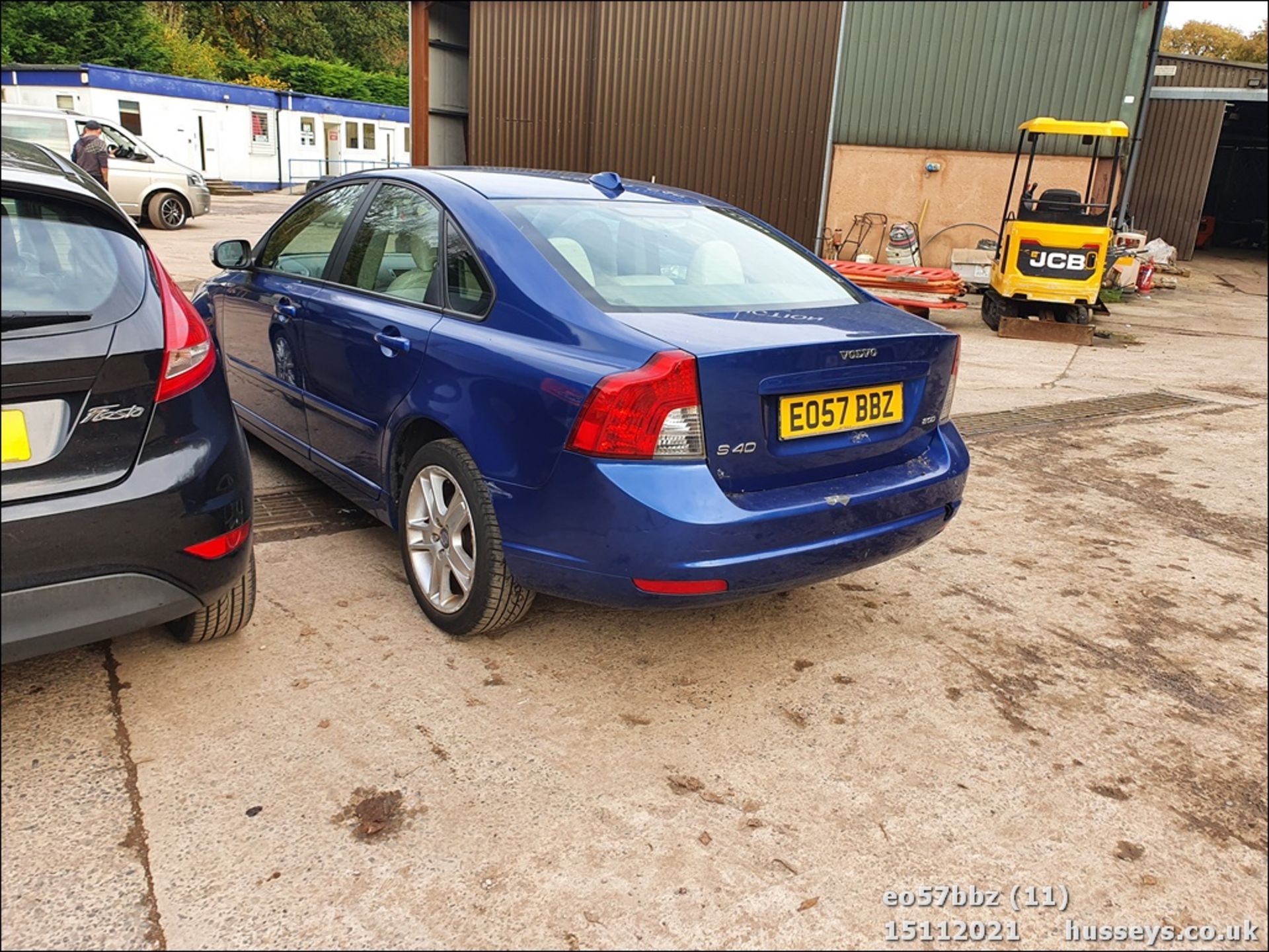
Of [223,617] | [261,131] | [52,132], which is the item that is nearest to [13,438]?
[223,617]

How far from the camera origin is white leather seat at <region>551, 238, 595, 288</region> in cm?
306

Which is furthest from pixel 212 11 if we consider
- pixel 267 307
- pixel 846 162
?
pixel 267 307

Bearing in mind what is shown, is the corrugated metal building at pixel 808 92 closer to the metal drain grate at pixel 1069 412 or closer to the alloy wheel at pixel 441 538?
the metal drain grate at pixel 1069 412

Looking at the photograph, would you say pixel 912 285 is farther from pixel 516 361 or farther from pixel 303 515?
pixel 516 361

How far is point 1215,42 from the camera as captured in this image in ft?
137

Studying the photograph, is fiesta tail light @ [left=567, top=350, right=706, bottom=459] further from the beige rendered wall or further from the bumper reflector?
the beige rendered wall

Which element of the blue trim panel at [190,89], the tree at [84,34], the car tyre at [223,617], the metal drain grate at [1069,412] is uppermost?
the tree at [84,34]

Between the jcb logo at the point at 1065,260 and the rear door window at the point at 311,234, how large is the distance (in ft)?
30.1

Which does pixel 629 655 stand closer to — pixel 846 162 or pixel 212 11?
pixel 846 162

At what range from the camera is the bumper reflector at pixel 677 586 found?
8.73 ft

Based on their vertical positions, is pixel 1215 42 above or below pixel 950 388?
above


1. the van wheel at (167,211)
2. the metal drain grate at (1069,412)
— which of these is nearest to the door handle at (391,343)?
the metal drain grate at (1069,412)

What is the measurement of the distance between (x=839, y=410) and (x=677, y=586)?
745 millimetres

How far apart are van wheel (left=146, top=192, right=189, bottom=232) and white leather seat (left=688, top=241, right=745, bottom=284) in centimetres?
1681
